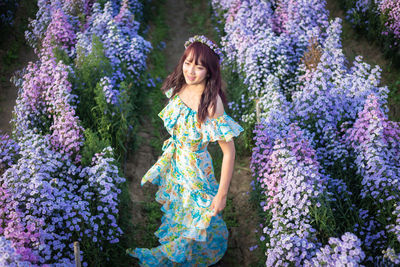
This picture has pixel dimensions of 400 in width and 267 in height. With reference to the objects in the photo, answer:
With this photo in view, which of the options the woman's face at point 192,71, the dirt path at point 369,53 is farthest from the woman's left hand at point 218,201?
the dirt path at point 369,53

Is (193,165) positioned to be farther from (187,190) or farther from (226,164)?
(226,164)

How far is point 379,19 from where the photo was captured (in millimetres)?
7594

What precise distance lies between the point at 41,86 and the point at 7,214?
2.19 m

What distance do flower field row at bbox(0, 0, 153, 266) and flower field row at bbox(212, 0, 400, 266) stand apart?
5.27ft

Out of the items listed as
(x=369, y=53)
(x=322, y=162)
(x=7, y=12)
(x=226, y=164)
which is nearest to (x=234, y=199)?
(x=322, y=162)

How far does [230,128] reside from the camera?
130 inches

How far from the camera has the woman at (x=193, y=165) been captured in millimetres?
3281

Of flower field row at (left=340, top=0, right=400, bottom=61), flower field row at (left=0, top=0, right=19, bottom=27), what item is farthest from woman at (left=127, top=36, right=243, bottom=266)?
flower field row at (left=0, top=0, right=19, bottom=27)

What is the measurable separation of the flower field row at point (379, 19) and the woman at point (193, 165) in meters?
4.85

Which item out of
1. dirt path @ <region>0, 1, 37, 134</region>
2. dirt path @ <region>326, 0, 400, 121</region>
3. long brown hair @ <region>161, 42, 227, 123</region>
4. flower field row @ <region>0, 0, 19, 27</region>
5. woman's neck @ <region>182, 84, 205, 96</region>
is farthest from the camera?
flower field row @ <region>0, 0, 19, 27</region>

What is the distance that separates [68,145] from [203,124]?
1883 millimetres

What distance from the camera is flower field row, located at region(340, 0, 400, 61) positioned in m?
7.00

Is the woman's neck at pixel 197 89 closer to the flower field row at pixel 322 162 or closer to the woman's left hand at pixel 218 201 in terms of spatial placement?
the woman's left hand at pixel 218 201

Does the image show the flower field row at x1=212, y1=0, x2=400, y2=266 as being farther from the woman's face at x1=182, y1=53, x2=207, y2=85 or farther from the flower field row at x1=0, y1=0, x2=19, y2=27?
the flower field row at x1=0, y1=0, x2=19, y2=27
